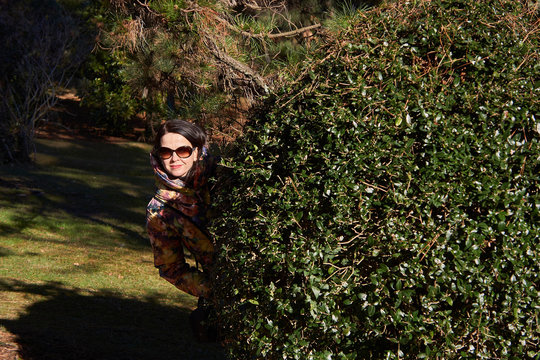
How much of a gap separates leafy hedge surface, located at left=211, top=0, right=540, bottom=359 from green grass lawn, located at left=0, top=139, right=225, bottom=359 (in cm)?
257

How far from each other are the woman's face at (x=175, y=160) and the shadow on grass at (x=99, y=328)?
1924 millimetres

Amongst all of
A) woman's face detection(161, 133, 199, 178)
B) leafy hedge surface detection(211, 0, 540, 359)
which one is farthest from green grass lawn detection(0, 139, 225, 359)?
leafy hedge surface detection(211, 0, 540, 359)

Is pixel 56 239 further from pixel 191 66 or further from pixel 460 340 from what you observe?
pixel 460 340

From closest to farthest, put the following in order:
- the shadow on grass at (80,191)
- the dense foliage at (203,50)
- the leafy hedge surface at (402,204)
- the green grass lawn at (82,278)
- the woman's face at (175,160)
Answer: the leafy hedge surface at (402,204), the woman's face at (175,160), the green grass lawn at (82,278), the dense foliage at (203,50), the shadow on grass at (80,191)

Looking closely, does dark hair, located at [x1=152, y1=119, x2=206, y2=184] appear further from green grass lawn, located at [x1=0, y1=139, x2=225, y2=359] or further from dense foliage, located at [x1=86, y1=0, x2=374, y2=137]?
dense foliage, located at [x1=86, y1=0, x2=374, y2=137]

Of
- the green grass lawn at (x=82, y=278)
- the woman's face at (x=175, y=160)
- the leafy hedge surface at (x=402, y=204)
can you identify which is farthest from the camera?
the green grass lawn at (x=82, y=278)

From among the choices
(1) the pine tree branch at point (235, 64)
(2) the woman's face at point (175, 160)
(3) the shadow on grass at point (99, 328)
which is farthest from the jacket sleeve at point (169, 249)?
(1) the pine tree branch at point (235, 64)

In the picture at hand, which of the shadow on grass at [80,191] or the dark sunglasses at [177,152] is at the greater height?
the dark sunglasses at [177,152]

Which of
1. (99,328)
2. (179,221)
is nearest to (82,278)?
(99,328)

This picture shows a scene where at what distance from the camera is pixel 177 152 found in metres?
3.70

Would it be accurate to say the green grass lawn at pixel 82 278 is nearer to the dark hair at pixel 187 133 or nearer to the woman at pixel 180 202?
the woman at pixel 180 202

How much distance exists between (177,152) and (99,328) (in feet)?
9.05

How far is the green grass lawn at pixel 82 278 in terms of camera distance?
525cm

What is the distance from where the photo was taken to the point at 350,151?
108 inches
